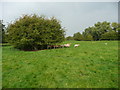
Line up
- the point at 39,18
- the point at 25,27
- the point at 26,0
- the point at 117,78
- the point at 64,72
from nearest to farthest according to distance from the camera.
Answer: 1. the point at 117,78
2. the point at 64,72
3. the point at 26,0
4. the point at 25,27
5. the point at 39,18

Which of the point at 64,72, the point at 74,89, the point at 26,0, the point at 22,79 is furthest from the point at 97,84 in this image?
the point at 26,0

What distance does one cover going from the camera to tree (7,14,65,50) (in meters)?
11.0

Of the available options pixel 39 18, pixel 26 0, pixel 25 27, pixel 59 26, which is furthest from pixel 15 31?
pixel 59 26

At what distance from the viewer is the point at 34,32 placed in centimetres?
1084

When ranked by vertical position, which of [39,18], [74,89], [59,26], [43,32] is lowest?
[74,89]

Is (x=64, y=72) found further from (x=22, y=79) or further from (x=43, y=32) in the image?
(x=43, y=32)

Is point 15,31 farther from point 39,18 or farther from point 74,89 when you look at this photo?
point 74,89

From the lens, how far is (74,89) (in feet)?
10.4

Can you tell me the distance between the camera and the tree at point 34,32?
1100cm

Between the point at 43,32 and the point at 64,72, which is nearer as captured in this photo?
the point at 64,72

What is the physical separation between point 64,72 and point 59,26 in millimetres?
9703

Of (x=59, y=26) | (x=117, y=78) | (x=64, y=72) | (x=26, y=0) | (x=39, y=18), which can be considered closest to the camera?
(x=117, y=78)

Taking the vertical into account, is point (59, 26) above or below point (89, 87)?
above

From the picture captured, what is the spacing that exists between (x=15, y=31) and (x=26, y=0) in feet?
16.1
